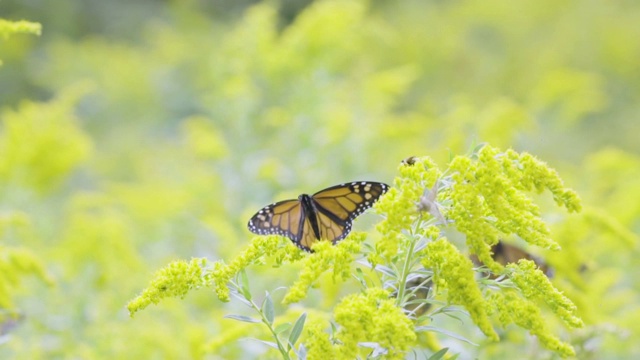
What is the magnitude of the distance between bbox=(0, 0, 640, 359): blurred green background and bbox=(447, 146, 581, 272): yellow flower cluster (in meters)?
0.98

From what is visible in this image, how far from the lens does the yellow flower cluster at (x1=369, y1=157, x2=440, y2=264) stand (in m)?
1.75

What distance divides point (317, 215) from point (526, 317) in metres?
0.58

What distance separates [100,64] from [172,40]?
3.27ft

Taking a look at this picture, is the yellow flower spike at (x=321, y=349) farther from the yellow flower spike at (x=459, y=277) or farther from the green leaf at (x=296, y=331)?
the yellow flower spike at (x=459, y=277)

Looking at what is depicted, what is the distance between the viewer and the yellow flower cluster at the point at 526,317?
1827 mm

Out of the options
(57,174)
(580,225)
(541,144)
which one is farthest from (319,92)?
(580,225)

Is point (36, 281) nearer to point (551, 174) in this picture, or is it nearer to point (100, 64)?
point (551, 174)

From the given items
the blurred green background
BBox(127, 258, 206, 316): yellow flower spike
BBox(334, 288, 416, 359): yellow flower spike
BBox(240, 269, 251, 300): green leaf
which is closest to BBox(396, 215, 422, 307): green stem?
BBox(334, 288, 416, 359): yellow flower spike

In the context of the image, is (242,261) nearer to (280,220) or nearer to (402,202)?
(280,220)

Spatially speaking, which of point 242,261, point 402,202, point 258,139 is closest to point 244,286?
point 242,261

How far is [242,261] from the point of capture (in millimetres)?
1878

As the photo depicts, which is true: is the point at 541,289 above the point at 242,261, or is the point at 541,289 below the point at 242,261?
below

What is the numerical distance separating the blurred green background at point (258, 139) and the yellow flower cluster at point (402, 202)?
0.92 metres

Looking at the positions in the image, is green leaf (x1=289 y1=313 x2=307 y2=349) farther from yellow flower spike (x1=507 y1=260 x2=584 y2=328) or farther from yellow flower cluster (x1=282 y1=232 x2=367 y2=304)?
yellow flower spike (x1=507 y1=260 x2=584 y2=328)
